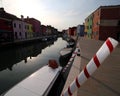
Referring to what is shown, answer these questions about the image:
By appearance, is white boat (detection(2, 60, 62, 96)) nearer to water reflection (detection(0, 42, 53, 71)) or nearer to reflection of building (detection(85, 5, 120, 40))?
water reflection (detection(0, 42, 53, 71))

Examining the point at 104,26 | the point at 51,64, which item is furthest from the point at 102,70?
the point at 104,26

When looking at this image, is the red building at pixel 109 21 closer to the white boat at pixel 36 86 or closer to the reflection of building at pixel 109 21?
the reflection of building at pixel 109 21

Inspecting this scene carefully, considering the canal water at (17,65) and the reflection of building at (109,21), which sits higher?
the reflection of building at (109,21)

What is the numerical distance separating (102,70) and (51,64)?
14.1ft

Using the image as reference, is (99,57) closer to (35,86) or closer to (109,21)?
(35,86)

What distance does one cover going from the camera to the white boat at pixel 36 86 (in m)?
6.11

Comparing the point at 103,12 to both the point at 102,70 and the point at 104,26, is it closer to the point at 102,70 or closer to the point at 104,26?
the point at 104,26

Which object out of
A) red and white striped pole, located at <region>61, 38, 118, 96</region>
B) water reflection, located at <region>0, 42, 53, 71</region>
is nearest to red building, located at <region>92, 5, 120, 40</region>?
water reflection, located at <region>0, 42, 53, 71</region>

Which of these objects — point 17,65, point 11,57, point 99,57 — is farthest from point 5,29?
point 99,57

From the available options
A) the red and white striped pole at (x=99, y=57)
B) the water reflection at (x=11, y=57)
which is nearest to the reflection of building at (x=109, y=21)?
the water reflection at (x=11, y=57)

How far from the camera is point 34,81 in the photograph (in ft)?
24.6

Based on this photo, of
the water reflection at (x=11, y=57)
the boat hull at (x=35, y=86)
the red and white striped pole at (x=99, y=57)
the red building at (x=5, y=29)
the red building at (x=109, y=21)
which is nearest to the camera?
the red and white striped pole at (x=99, y=57)

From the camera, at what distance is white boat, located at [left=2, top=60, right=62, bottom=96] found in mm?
6115

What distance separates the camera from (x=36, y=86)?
22.3 ft
